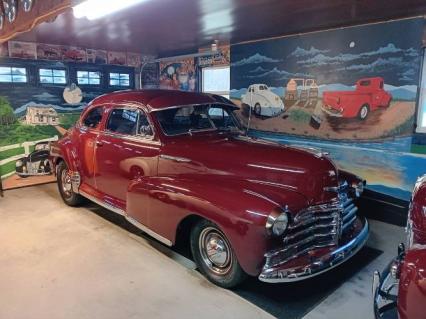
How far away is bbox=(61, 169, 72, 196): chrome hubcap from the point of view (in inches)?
170

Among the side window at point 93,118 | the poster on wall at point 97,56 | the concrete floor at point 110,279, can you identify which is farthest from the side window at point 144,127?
the poster on wall at point 97,56

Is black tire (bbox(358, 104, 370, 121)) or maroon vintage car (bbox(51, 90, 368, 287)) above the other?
black tire (bbox(358, 104, 370, 121))

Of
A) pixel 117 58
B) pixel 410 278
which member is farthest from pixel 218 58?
pixel 410 278

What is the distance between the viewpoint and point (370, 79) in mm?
3875

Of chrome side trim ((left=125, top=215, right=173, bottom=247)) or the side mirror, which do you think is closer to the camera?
chrome side trim ((left=125, top=215, right=173, bottom=247))

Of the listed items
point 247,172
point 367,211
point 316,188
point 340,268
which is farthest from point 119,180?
point 367,211

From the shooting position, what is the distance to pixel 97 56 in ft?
19.2

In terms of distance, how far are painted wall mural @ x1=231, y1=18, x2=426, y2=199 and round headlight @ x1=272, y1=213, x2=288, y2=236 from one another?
2.26 meters

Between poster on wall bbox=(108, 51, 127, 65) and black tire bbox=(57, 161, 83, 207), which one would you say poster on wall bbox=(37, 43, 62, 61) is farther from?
black tire bbox=(57, 161, 83, 207)

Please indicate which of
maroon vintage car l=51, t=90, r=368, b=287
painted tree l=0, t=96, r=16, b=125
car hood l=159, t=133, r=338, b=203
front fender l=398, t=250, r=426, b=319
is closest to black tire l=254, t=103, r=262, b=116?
maroon vintage car l=51, t=90, r=368, b=287

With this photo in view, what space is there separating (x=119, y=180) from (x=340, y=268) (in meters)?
2.29

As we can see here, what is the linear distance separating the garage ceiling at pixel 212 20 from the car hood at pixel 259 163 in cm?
126

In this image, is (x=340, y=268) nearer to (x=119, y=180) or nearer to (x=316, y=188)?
(x=316, y=188)

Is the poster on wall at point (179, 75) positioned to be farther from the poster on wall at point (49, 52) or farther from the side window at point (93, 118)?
the side window at point (93, 118)
